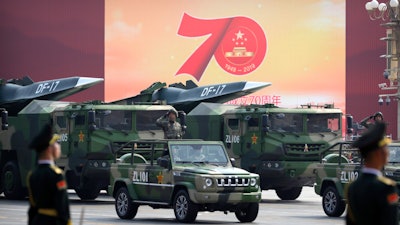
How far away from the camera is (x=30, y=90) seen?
34.0 metres

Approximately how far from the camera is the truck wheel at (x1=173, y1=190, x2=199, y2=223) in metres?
21.8

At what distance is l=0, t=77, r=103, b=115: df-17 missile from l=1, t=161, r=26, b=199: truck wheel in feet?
10.1

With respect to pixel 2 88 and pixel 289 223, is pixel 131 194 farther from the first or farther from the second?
pixel 2 88

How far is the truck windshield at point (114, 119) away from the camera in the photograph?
29.5 metres

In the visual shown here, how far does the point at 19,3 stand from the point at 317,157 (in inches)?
1766

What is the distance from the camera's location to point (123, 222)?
2217cm

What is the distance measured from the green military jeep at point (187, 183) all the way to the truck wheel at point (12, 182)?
6.56 metres

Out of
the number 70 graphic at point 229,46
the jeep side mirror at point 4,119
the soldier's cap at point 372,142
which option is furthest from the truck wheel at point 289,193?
the number 70 graphic at point 229,46

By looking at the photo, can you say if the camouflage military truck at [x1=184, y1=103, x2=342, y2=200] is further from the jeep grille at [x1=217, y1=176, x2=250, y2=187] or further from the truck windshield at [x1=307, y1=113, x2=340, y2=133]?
the jeep grille at [x1=217, y1=176, x2=250, y2=187]

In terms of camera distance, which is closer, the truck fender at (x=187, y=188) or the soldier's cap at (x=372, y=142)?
the soldier's cap at (x=372, y=142)

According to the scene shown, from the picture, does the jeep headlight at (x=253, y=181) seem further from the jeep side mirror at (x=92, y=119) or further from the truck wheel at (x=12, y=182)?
the truck wheel at (x=12, y=182)

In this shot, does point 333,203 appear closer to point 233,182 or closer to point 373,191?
point 233,182

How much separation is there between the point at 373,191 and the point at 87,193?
22479 millimetres

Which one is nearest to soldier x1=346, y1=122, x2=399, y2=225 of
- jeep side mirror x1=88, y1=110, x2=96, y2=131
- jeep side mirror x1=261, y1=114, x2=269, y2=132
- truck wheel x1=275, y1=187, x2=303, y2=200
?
jeep side mirror x1=88, y1=110, x2=96, y2=131
